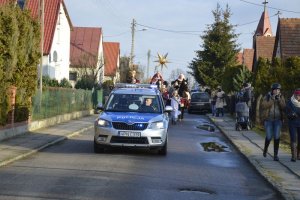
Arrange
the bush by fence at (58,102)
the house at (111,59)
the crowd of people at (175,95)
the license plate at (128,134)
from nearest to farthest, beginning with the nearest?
the license plate at (128,134) → the bush by fence at (58,102) → the crowd of people at (175,95) → the house at (111,59)

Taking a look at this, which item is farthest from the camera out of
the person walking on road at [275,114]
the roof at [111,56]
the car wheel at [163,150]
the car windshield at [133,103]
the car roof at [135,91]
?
the roof at [111,56]

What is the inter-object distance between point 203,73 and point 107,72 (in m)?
21.7

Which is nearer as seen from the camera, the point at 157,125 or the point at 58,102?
the point at 157,125

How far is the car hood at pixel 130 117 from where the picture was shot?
14352 millimetres

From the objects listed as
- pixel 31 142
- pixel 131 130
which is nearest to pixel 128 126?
pixel 131 130

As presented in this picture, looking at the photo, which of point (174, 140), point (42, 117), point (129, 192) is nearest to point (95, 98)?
point (42, 117)

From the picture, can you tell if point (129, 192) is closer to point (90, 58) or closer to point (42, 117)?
point (42, 117)

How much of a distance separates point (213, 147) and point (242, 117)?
20.0 ft

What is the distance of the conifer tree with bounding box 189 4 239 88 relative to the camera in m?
64.1

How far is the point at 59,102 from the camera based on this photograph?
26.6 metres

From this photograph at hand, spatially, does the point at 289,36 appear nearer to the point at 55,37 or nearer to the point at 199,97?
the point at 199,97

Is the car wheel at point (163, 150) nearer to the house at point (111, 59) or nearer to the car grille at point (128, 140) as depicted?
the car grille at point (128, 140)

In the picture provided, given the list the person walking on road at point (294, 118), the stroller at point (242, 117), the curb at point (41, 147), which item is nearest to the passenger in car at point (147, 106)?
the curb at point (41, 147)

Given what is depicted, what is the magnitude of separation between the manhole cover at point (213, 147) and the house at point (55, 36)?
2811cm
